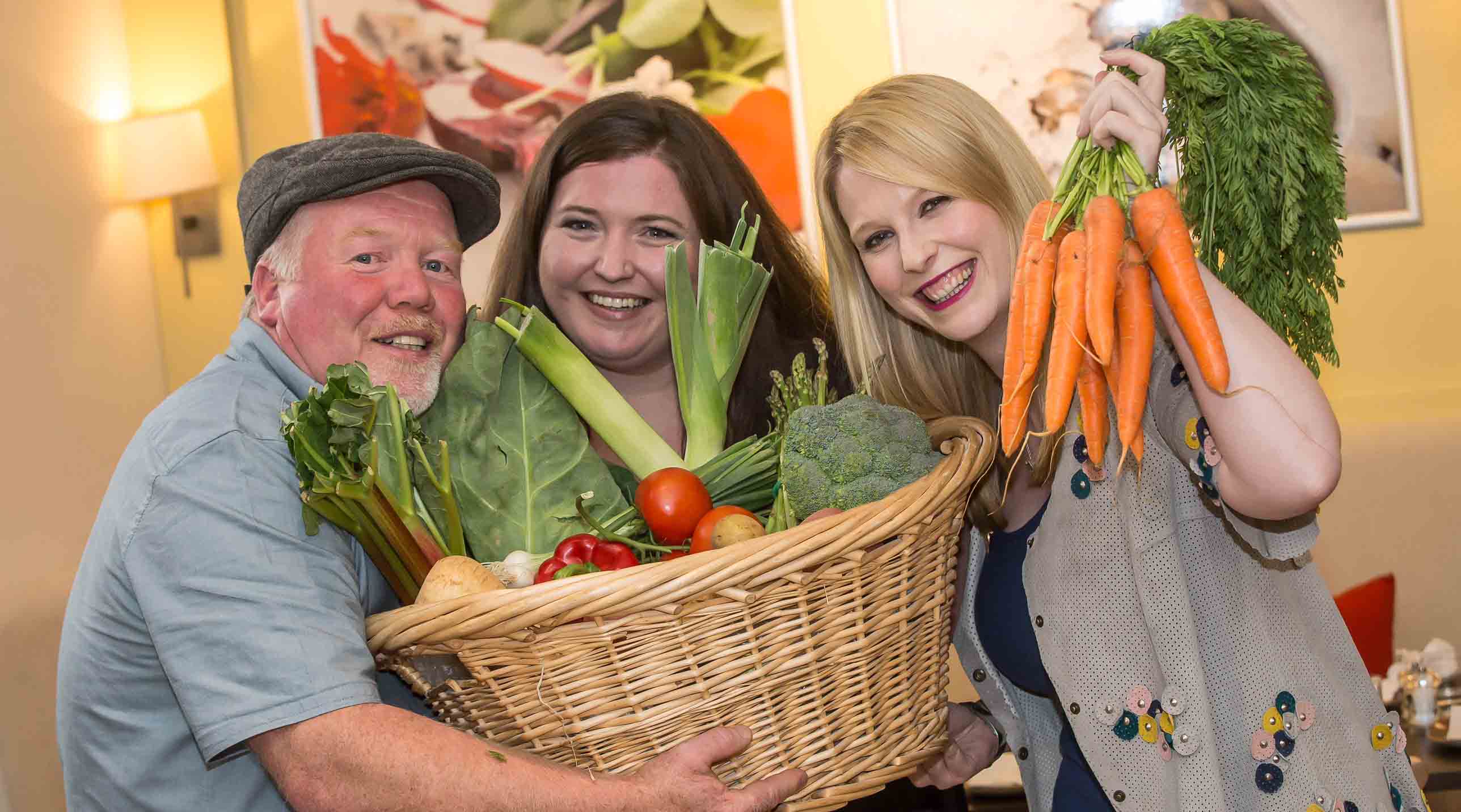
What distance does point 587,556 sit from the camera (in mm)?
1235

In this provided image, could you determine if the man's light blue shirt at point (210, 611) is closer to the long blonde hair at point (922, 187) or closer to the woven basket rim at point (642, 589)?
the woven basket rim at point (642, 589)

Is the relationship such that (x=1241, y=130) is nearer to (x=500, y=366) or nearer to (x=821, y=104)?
(x=500, y=366)

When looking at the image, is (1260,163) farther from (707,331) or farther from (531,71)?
(531,71)

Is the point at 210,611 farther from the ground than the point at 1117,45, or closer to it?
closer to it

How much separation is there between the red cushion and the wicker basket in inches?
85.4

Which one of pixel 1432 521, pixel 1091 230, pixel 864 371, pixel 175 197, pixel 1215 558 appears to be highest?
pixel 175 197

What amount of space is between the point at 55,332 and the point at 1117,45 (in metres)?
2.88

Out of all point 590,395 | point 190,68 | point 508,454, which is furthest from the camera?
point 190,68

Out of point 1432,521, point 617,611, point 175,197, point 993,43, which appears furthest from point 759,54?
point 617,611

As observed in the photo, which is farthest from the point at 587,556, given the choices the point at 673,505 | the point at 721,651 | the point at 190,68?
the point at 190,68

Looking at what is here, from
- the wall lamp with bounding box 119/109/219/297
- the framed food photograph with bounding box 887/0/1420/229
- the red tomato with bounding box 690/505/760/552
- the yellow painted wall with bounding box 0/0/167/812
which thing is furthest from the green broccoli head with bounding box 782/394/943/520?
the wall lamp with bounding box 119/109/219/297

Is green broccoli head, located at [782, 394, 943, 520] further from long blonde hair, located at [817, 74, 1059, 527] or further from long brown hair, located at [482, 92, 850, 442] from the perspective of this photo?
long brown hair, located at [482, 92, 850, 442]

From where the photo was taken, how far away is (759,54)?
11.2 ft

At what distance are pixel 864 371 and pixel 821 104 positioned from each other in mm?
1953
